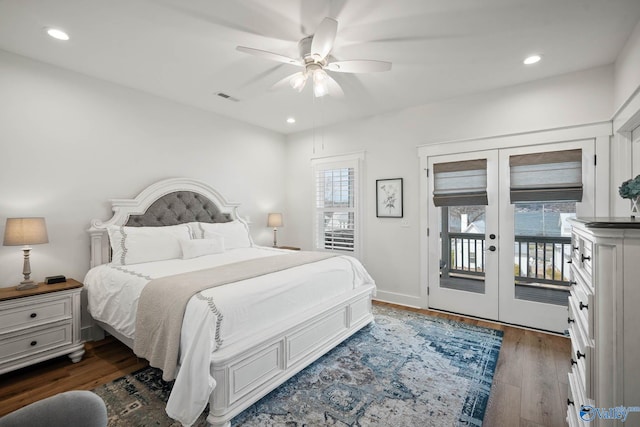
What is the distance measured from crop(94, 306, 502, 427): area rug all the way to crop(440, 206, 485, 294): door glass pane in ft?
2.65

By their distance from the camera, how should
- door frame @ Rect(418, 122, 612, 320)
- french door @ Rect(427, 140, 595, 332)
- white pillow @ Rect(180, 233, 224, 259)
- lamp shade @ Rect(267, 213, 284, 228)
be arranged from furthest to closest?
1. lamp shade @ Rect(267, 213, 284, 228)
2. white pillow @ Rect(180, 233, 224, 259)
3. french door @ Rect(427, 140, 595, 332)
4. door frame @ Rect(418, 122, 612, 320)

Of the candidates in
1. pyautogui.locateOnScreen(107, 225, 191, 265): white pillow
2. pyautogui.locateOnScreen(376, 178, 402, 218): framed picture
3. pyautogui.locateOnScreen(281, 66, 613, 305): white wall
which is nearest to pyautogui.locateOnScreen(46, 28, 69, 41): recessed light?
pyautogui.locateOnScreen(107, 225, 191, 265): white pillow

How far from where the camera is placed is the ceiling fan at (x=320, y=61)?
2.08 metres

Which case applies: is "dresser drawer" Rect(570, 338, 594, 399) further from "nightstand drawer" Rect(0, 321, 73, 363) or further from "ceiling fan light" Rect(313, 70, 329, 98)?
"nightstand drawer" Rect(0, 321, 73, 363)

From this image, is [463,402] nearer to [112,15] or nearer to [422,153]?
[422,153]

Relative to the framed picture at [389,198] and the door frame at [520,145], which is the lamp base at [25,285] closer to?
the framed picture at [389,198]

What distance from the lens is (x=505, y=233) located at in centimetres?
354

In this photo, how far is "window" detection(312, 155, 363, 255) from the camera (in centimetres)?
477

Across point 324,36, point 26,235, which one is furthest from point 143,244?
point 324,36

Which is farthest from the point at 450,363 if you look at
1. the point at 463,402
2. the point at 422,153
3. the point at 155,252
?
the point at 155,252

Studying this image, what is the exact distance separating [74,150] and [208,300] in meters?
2.49

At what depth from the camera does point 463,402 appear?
2.16 meters

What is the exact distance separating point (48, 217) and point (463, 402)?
4.02 metres

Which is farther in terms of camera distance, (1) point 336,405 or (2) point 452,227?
(2) point 452,227
